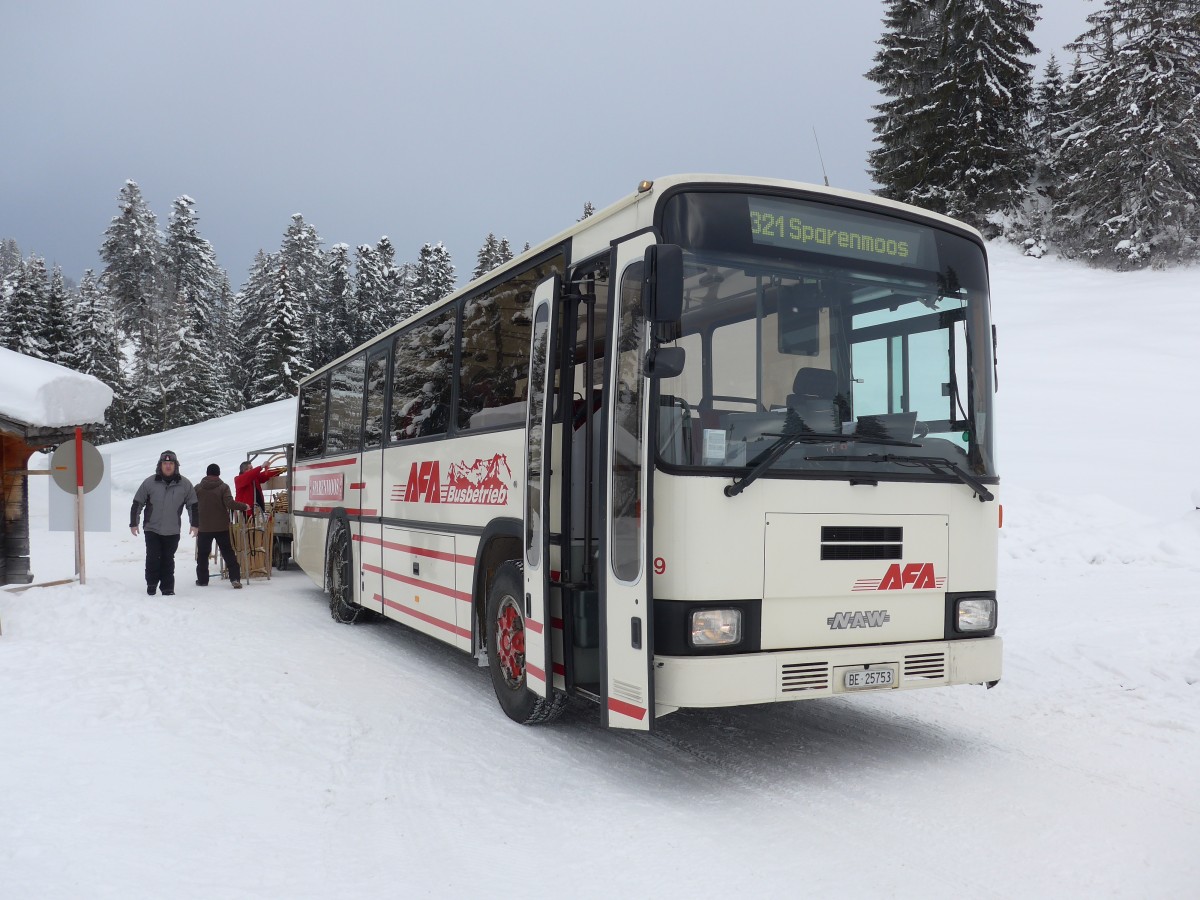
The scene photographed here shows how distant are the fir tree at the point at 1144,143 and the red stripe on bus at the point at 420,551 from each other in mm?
39861

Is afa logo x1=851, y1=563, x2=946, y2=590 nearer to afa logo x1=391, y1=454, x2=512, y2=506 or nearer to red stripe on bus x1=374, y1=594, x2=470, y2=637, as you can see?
afa logo x1=391, y1=454, x2=512, y2=506

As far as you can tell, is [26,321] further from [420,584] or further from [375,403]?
[420,584]

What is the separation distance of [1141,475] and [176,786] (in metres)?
18.8

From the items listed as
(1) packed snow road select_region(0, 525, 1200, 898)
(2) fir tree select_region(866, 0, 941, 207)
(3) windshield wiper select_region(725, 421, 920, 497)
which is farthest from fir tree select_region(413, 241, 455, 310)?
(3) windshield wiper select_region(725, 421, 920, 497)

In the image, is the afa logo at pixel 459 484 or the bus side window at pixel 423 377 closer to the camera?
the afa logo at pixel 459 484

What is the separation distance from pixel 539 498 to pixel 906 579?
2292mm

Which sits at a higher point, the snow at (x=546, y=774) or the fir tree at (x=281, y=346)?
the fir tree at (x=281, y=346)

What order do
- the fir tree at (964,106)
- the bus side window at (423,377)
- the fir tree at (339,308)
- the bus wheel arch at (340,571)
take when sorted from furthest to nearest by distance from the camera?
the fir tree at (339,308)
the fir tree at (964,106)
the bus wheel arch at (340,571)
the bus side window at (423,377)

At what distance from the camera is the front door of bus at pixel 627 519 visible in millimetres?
5328

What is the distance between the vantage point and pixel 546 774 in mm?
5938

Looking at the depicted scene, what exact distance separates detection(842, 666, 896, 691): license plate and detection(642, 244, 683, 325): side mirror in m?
2.22

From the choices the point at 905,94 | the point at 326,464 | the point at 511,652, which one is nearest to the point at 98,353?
the point at 905,94

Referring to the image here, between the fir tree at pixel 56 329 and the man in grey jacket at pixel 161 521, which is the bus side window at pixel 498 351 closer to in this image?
the man in grey jacket at pixel 161 521

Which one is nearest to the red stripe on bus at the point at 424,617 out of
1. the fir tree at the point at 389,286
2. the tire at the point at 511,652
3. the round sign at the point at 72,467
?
the tire at the point at 511,652
